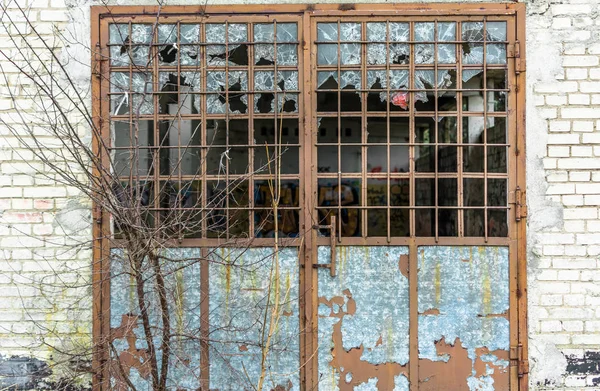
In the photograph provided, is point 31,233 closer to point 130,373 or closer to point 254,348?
point 130,373

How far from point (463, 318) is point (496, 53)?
6.35ft

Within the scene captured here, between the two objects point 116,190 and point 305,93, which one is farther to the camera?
point 305,93

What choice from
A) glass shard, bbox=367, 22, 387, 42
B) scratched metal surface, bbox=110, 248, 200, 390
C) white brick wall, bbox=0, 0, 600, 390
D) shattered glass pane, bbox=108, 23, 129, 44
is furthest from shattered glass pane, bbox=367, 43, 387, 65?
scratched metal surface, bbox=110, 248, 200, 390

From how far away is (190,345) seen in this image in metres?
3.84

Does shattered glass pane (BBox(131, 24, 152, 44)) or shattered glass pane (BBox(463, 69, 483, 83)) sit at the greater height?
shattered glass pane (BBox(131, 24, 152, 44))

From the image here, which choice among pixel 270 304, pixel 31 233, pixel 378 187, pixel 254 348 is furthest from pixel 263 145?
pixel 31 233

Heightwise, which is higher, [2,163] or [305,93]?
[305,93]

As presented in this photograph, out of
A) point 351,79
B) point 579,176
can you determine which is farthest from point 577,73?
point 351,79

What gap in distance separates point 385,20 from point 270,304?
7.27ft

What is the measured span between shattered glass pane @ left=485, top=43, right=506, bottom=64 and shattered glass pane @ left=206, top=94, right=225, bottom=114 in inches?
77.0

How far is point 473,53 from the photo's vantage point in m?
3.93

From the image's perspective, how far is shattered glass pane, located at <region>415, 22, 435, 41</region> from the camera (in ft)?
12.9

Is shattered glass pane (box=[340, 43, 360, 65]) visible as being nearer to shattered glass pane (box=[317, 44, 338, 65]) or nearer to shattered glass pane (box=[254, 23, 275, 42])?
shattered glass pane (box=[317, 44, 338, 65])

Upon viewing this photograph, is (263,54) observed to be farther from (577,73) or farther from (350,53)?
(577,73)
